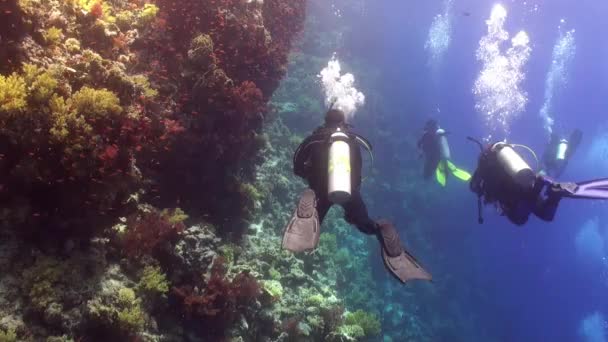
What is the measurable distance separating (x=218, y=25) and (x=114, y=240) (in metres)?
5.15

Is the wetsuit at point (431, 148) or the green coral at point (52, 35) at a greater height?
the green coral at point (52, 35)

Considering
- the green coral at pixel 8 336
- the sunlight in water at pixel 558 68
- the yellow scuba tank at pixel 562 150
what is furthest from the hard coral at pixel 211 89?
the sunlight in water at pixel 558 68

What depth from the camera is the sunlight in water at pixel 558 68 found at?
5978 centimetres

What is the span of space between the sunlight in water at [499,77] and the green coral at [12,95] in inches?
2039

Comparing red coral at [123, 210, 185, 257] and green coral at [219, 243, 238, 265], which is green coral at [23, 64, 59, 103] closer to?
red coral at [123, 210, 185, 257]

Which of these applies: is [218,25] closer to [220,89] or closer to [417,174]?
[220,89]

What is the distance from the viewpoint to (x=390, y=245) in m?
5.23

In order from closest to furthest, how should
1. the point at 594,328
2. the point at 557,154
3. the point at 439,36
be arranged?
1. the point at 557,154
2. the point at 594,328
3. the point at 439,36

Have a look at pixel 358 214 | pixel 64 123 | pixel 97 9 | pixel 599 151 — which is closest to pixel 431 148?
pixel 358 214

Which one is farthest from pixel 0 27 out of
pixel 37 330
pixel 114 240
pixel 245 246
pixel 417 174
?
pixel 417 174

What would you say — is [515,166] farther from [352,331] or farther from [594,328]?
[594,328]

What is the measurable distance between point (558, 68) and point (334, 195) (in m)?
74.5

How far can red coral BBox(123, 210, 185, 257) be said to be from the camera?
511 centimetres

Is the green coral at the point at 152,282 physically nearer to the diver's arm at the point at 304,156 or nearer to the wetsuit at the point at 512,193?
the diver's arm at the point at 304,156
